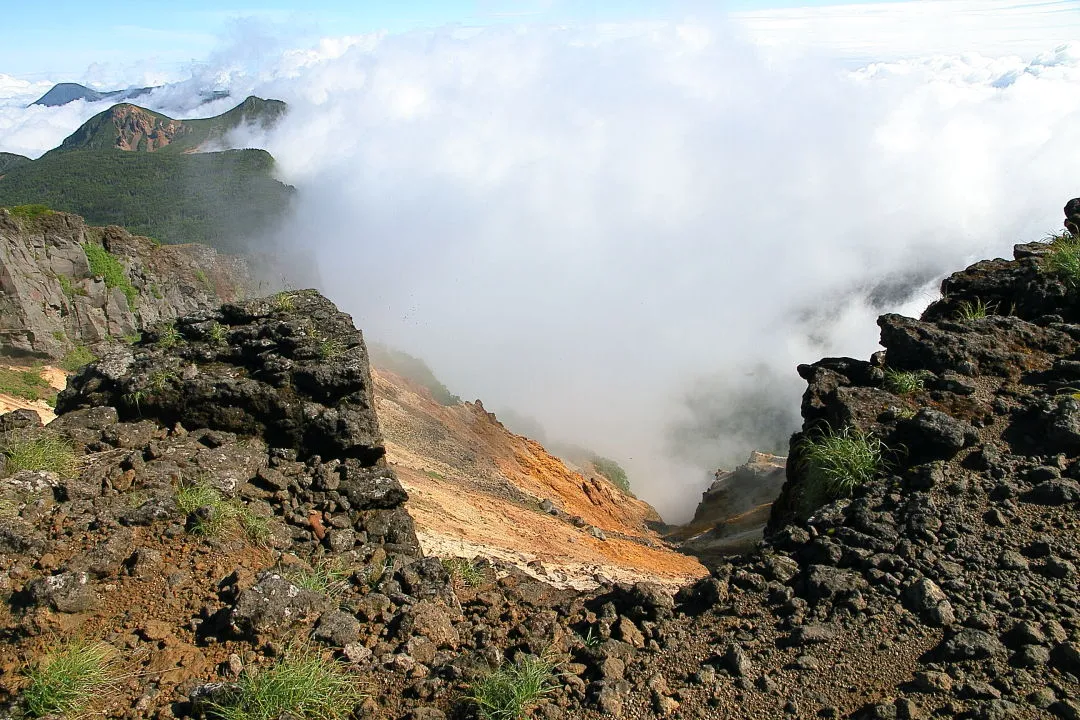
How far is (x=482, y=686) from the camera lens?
474 cm

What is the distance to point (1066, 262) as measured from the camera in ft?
32.6

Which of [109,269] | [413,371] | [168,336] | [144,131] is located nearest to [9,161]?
[144,131]

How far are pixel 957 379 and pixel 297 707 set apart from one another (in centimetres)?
708

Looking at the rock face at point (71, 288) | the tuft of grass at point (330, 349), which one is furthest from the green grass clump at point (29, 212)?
the tuft of grass at point (330, 349)

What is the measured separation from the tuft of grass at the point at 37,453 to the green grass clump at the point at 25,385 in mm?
19533

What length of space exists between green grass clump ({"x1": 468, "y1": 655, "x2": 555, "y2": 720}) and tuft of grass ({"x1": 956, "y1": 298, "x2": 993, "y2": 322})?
290 inches

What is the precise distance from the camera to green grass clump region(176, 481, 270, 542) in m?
6.28

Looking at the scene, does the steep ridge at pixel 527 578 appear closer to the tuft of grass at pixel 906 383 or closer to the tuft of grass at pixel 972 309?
the tuft of grass at pixel 906 383

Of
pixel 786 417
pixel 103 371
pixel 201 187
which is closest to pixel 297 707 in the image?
pixel 103 371

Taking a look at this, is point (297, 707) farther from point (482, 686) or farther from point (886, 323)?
point (886, 323)

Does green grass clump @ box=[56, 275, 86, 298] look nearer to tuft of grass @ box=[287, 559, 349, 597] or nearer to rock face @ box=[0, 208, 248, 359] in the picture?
rock face @ box=[0, 208, 248, 359]

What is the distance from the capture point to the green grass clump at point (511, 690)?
15.1 feet

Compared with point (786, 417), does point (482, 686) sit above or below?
below

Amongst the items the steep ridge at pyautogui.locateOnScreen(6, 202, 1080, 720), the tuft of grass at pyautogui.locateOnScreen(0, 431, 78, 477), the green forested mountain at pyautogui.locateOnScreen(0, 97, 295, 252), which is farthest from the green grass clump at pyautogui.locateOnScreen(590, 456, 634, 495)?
the green forested mountain at pyautogui.locateOnScreen(0, 97, 295, 252)
